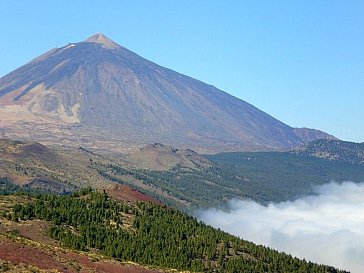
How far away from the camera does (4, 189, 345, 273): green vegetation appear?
121375mm

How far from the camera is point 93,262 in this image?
8800 cm

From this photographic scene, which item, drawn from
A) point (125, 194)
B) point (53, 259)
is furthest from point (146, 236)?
point (53, 259)

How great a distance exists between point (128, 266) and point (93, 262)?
25.2ft

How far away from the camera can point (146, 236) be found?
137 metres

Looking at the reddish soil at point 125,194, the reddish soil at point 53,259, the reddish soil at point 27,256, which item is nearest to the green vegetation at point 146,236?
the reddish soil at point 125,194

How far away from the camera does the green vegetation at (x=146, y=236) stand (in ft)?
398

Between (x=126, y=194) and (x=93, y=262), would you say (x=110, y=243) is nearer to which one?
(x=93, y=262)

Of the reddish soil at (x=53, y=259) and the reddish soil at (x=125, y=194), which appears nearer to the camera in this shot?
the reddish soil at (x=53, y=259)

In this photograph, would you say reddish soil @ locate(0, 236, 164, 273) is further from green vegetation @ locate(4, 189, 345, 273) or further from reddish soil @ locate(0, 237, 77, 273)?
green vegetation @ locate(4, 189, 345, 273)

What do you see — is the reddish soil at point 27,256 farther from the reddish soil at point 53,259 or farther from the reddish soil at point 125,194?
the reddish soil at point 125,194

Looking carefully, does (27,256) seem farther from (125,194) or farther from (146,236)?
(125,194)

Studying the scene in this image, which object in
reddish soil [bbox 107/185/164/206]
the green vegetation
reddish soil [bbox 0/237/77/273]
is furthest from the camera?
reddish soil [bbox 107/185/164/206]

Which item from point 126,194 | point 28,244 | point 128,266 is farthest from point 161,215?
point 28,244

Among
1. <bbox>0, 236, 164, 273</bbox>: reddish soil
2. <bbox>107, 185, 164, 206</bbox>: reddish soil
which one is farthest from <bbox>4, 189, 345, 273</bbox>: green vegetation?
<bbox>0, 236, 164, 273</bbox>: reddish soil
